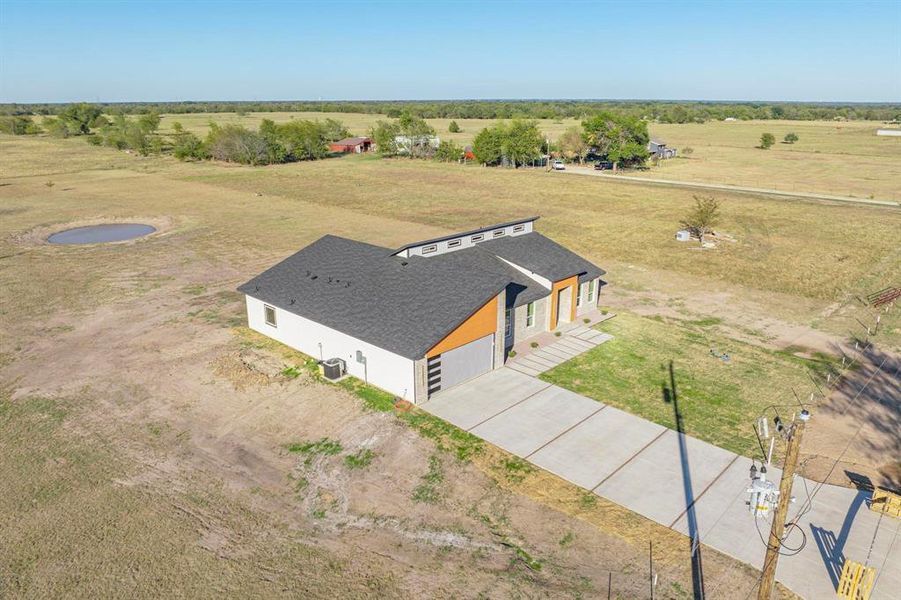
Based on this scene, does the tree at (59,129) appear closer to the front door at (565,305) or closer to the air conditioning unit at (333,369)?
the air conditioning unit at (333,369)

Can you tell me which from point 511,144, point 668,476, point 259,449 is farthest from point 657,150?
point 259,449

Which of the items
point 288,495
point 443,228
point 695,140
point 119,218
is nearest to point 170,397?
point 288,495

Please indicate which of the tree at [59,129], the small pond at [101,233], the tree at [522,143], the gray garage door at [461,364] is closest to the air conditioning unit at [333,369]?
the gray garage door at [461,364]

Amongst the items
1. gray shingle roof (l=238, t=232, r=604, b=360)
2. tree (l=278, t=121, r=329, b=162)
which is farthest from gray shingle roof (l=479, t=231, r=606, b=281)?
tree (l=278, t=121, r=329, b=162)

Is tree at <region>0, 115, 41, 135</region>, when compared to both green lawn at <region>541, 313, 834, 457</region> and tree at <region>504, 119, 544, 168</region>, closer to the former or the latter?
tree at <region>504, 119, 544, 168</region>

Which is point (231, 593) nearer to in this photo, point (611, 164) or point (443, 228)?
point (443, 228)

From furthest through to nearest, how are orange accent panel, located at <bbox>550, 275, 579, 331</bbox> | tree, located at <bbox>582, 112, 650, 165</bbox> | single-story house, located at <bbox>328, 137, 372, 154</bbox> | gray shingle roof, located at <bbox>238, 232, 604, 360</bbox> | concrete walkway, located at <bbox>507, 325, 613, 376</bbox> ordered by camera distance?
single-story house, located at <bbox>328, 137, 372, 154</bbox>
tree, located at <bbox>582, 112, 650, 165</bbox>
orange accent panel, located at <bbox>550, 275, 579, 331</bbox>
concrete walkway, located at <bbox>507, 325, 613, 376</bbox>
gray shingle roof, located at <bbox>238, 232, 604, 360</bbox>
